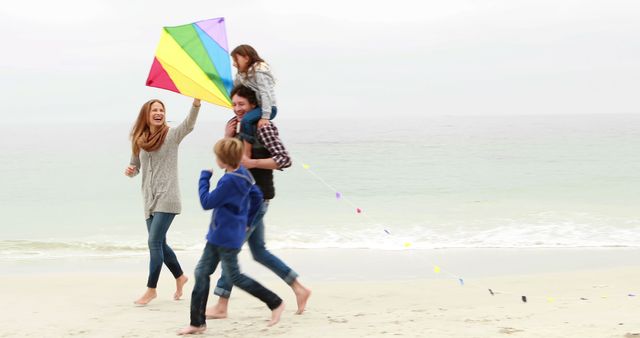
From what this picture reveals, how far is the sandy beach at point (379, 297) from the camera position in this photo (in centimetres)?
450

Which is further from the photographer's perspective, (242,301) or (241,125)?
(242,301)

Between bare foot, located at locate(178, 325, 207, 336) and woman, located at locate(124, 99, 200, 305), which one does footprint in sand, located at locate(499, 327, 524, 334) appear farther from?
woman, located at locate(124, 99, 200, 305)

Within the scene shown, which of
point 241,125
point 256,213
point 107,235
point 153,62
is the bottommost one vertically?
point 107,235

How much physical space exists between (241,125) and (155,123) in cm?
75

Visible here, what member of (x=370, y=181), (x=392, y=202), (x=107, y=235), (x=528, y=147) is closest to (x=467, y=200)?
(x=392, y=202)

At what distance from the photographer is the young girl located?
4.53 m

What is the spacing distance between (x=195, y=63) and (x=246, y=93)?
49 cm

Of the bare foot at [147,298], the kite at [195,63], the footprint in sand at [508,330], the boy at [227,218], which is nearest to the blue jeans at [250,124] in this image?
the kite at [195,63]

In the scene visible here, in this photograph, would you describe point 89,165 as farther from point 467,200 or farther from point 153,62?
point 153,62

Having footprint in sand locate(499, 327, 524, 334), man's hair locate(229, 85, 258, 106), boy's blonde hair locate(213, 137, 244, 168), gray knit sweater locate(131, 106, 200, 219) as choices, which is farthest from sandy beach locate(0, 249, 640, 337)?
man's hair locate(229, 85, 258, 106)

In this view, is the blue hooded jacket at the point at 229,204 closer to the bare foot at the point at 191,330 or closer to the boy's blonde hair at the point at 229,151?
the boy's blonde hair at the point at 229,151

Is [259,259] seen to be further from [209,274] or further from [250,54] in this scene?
[250,54]

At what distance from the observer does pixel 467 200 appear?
1525 centimetres

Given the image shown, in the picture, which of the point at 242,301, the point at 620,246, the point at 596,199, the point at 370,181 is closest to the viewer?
the point at 242,301
